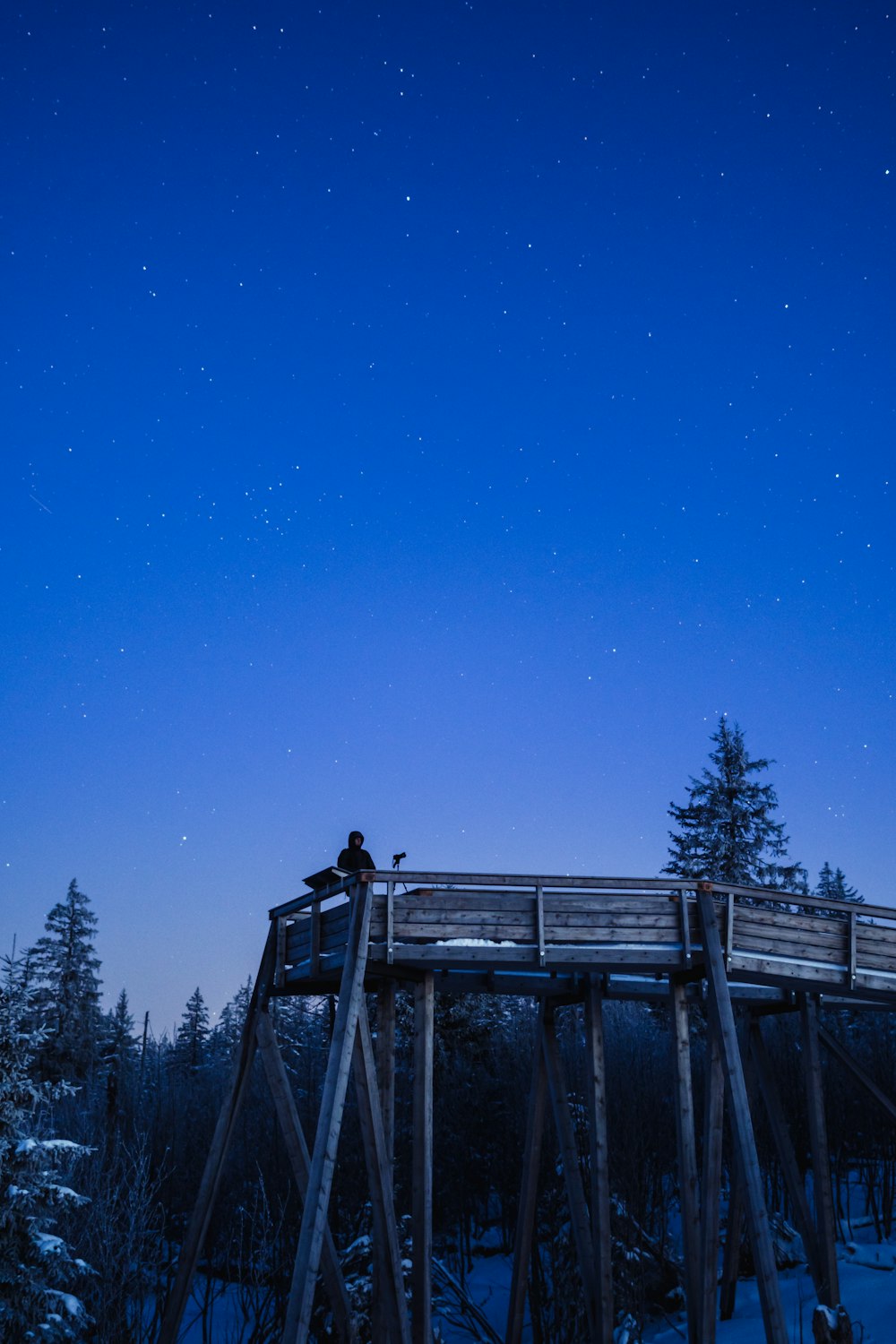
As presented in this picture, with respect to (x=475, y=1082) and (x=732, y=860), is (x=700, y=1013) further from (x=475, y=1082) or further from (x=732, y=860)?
(x=475, y=1082)

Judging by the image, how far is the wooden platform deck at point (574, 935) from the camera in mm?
13500

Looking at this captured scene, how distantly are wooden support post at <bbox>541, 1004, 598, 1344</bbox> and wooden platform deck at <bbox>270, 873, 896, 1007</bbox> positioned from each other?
7.79 feet

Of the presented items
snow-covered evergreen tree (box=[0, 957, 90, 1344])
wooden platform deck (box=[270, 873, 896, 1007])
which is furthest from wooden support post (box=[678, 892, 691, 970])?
snow-covered evergreen tree (box=[0, 957, 90, 1344])

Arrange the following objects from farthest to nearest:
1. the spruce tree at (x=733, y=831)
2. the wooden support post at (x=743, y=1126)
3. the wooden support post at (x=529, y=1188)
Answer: the spruce tree at (x=733, y=831) < the wooden support post at (x=529, y=1188) < the wooden support post at (x=743, y=1126)

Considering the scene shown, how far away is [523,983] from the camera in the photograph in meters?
15.7

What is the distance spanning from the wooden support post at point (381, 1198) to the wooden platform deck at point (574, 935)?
122 centimetres

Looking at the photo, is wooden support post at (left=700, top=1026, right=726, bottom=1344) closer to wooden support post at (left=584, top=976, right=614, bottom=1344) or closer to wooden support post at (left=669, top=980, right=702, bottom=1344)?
wooden support post at (left=669, top=980, right=702, bottom=1344)

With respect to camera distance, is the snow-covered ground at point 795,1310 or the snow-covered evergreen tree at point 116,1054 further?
the snow-covered evergreen tree at point 116,1054

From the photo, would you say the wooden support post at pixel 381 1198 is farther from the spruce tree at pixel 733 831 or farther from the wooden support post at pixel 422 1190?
the spruce tree at pixel 733 831

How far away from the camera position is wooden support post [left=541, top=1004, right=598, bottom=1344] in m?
15.2

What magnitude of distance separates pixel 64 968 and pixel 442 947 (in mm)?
36256

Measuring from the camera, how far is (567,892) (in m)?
13.9

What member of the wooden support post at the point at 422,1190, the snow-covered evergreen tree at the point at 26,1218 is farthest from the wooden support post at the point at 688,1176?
the snow-covered evergreen tree at the point at 26,1218

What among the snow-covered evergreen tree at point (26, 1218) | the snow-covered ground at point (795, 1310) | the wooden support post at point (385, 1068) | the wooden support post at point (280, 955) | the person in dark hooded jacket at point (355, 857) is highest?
the person in dark hooded jacket at point (355, 857)
